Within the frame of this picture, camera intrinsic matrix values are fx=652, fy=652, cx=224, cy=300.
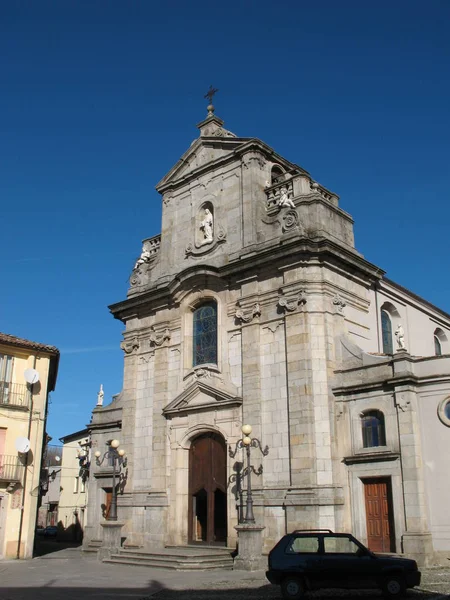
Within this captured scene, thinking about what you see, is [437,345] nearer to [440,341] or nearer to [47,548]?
[440,341]

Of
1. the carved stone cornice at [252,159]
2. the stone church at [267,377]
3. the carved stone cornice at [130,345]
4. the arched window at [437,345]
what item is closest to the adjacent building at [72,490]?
the carved stone cornice at [130,345]

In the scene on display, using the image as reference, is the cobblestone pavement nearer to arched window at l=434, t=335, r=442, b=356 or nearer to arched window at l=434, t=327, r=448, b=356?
arched window at l=434, t=335, r=442, b=356

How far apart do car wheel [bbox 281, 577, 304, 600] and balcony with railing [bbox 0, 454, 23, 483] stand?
50.1ft

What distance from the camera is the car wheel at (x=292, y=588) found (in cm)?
1454

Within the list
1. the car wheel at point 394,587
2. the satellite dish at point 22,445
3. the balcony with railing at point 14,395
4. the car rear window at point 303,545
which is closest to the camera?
the car wheel at point 394,587

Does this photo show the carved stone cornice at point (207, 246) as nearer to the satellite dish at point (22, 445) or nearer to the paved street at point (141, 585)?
the satellite dish at point (22, 445)

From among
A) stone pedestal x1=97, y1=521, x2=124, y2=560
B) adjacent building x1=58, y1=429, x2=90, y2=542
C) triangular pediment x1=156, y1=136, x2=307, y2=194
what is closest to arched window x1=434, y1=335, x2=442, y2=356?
triangular pediment x1=156, y1=136, x2=307, y2=194

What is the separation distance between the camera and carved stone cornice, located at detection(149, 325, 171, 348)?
28.2 metres

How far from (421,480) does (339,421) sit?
3.40 metres

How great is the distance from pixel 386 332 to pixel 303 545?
15.1 m

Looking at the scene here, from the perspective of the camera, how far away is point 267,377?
24.0 metres

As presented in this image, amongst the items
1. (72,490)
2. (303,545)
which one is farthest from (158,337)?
(72,490)

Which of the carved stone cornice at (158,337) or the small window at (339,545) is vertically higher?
the carved stone cornice at (158,337)

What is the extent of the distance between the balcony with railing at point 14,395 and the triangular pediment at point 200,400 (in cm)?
619
